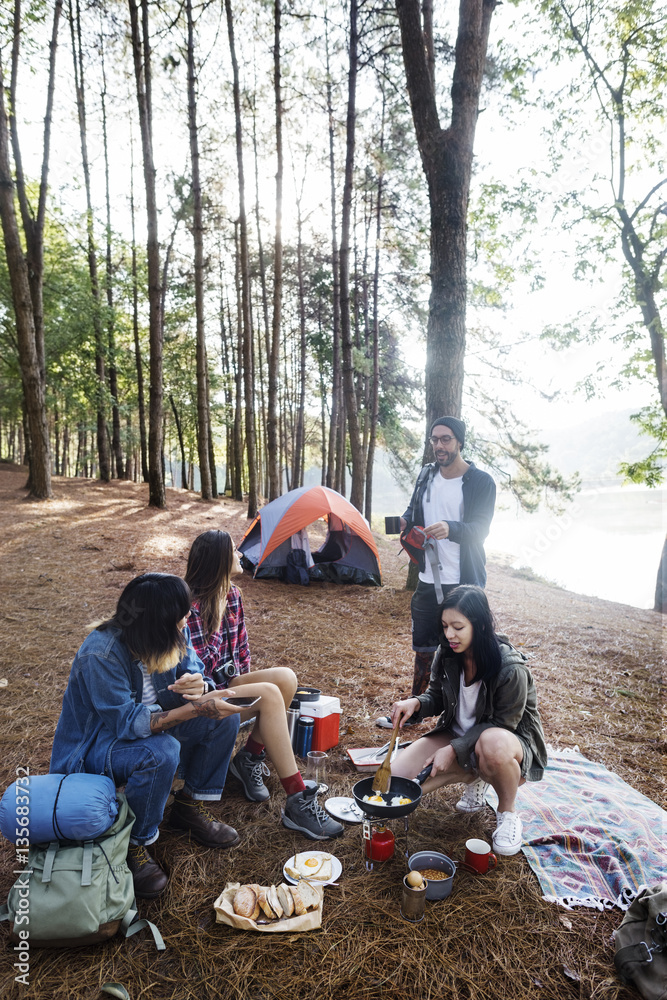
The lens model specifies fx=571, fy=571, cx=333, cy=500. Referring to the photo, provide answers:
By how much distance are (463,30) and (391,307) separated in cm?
877

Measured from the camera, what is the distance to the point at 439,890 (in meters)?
2.29

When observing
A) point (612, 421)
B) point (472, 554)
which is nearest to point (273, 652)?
point (472, 554)

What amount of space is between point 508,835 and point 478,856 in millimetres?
243

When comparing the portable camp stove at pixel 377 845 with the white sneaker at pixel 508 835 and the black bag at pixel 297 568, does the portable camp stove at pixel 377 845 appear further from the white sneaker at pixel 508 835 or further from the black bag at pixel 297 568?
the black bag at pixel 297 568

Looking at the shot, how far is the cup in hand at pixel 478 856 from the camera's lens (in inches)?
95.4

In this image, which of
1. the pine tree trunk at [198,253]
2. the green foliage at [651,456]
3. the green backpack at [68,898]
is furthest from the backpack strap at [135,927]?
the pine tree trunk at [198,253]

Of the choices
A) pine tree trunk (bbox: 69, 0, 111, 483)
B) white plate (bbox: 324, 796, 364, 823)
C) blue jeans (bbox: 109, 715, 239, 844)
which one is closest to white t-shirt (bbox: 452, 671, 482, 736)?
white plate (bbox: 324, 796, 364, 823)

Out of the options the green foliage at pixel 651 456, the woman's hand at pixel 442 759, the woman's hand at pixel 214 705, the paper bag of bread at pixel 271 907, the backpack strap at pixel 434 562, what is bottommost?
the paper bag of bread at pixel 271 907

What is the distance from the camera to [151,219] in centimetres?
979

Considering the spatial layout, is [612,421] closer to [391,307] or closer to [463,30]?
[391,307]

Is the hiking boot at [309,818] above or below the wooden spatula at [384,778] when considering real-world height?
below

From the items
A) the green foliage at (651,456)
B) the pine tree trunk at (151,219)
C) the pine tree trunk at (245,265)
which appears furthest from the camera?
the pine tree trunk at (245,265)

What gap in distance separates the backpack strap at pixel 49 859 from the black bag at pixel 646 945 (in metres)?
1.98

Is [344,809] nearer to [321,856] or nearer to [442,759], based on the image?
[321,856]
